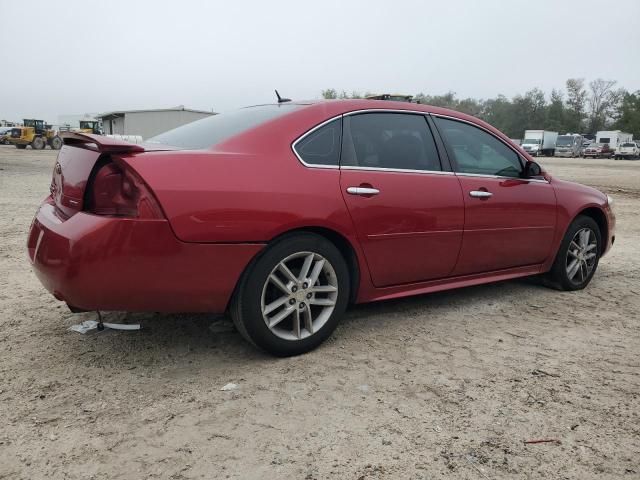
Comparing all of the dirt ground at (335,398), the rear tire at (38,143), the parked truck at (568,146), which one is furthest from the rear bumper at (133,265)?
the parked truck at (568,146)

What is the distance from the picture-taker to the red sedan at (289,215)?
2617 mm

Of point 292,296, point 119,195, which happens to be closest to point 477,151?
point 292,296

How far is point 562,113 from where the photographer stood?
90000mm

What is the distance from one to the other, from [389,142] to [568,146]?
53.2 metres

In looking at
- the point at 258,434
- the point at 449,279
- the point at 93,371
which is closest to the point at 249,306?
the point at 258,434

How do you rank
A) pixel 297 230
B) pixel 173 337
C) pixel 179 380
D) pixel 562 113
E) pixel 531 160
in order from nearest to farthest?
pixel 179 380 < pixel 297 230 < pixel 173 337 < pixel 531 160 < pixel 562 113

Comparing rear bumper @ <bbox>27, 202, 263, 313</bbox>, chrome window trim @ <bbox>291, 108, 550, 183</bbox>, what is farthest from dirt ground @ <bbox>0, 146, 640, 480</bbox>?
chrome window trim @ <bbox>291, 108, 550, 183</bbox>

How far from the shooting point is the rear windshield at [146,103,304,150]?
312 cm

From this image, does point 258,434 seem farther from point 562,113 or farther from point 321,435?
point 562,113

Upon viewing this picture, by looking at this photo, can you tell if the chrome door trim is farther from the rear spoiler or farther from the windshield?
the windshield

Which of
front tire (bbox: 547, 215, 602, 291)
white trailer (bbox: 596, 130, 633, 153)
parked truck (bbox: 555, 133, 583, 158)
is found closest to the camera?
front tire (bbox: 547, 215, 602, 291)

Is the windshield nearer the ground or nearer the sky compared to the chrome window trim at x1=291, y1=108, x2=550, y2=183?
nearer the sky

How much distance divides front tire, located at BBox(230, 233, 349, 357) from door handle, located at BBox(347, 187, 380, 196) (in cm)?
34

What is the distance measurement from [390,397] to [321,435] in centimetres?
49
